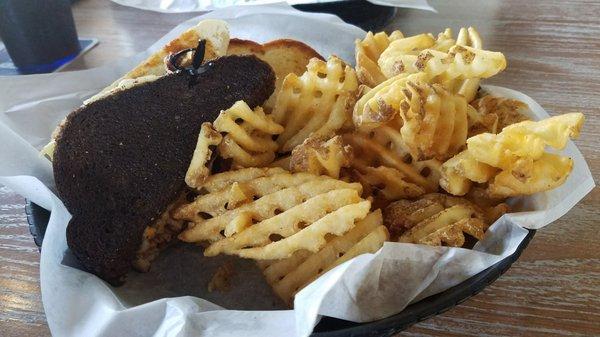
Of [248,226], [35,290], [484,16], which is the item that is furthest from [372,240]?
[484,16]

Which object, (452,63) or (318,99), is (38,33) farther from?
(452,63)

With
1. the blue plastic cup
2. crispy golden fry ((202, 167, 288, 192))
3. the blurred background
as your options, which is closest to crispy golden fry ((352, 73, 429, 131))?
crispy golden fry ((202, 167, 288, 192))

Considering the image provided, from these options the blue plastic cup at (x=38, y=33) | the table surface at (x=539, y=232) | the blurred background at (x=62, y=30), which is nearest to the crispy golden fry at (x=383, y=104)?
the table surface at (x=539, y=232)

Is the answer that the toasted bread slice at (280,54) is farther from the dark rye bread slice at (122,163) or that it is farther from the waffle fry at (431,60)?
the dark rye bread slice at (122,163)

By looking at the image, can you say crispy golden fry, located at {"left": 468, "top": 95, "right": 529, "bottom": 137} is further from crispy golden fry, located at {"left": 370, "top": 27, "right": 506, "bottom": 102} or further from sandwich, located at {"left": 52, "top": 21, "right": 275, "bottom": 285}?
Answer: sandwich, located at {"left": 52, "top": 21, "right": 275, "bottom": 285}

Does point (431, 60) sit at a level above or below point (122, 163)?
above

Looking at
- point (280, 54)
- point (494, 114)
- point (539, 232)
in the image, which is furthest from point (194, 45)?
point (539, 232)
